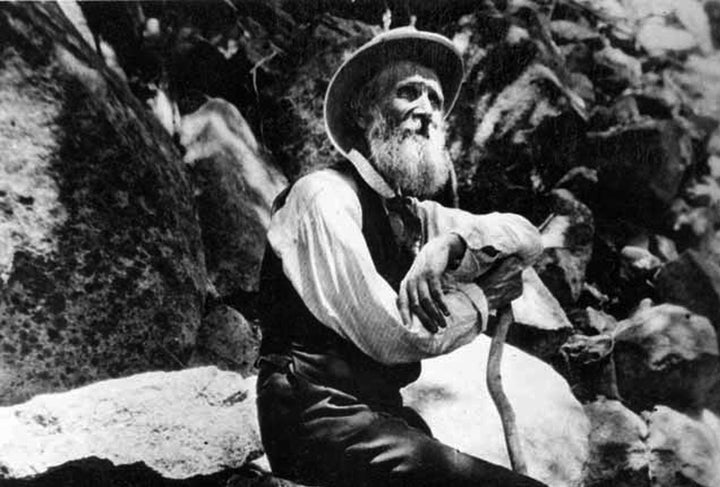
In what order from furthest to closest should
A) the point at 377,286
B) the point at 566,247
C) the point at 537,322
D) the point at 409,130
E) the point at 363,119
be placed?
the point at 566,247 < the point at 537,322 < the point at 363,119 < the point at 409,130 < the point at 377,286

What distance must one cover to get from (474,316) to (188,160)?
1.24 m

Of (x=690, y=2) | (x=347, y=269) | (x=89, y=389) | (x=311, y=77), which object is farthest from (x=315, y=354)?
(x=690, y=2)

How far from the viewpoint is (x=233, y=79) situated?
2.93 metres

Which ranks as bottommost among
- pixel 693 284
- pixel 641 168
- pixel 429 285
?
Result: pixel 693 284

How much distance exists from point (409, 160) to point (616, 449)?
1.16 metres

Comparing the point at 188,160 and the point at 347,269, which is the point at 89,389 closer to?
the point at 347,269

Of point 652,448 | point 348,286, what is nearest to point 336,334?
point 348,286

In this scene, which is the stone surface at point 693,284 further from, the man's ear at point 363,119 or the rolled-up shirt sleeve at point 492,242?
the man's ear at point 363,119

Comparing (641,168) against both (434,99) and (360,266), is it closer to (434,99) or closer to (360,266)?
(434,99)

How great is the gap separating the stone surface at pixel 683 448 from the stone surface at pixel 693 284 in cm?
35

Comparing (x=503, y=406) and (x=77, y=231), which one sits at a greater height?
(x=77, y=231)

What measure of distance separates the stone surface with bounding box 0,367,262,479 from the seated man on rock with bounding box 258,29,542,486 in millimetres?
89

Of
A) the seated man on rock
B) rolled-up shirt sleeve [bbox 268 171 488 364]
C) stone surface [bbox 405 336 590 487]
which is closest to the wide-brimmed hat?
the seated man on rock

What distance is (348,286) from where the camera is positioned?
172 centimetres
